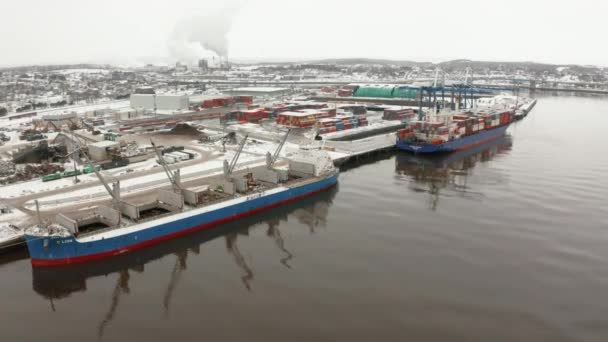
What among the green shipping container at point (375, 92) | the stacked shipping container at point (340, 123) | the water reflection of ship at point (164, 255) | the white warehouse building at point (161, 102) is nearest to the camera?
the water reflection of ship at point (164, 255)

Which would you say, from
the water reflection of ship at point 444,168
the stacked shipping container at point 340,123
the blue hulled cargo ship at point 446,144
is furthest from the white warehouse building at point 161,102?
the water reflection of ship at point 444,168

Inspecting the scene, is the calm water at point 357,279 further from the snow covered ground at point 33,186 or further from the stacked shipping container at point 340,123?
the stacked shipping container at point 340,123

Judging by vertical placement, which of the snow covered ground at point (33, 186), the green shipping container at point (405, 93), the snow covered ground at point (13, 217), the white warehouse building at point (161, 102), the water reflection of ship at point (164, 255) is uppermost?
the green shipping container at point (405, 93)

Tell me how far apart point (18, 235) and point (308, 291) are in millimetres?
14121

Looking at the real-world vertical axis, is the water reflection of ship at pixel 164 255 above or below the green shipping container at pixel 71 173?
below

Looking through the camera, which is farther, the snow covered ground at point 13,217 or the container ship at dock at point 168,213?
the snow covered ground at point 13,217

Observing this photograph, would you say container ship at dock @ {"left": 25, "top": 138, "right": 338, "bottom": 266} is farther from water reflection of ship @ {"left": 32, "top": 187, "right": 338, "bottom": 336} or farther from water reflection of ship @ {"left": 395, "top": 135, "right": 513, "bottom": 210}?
water reflection of ship @ {"left": 395, "top": 135, "right": 513, "bottom": 210}

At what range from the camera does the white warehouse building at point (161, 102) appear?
2783 inches

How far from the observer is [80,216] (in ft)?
78.7

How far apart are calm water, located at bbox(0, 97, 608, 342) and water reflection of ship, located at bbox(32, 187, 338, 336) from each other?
0.08m

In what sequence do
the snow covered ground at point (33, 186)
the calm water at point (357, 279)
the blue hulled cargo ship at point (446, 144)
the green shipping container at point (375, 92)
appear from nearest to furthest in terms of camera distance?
A: the calm water at point (357, 279), the snow covered ground at point (33, 186), the blue hulled cargo ship at point (446, 144), the green shipping container at point (375, 92)

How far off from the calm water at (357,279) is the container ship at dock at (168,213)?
0.69 meters

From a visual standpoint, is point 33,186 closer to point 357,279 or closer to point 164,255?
point 164,255

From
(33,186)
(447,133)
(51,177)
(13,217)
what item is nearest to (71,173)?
(51,177)
